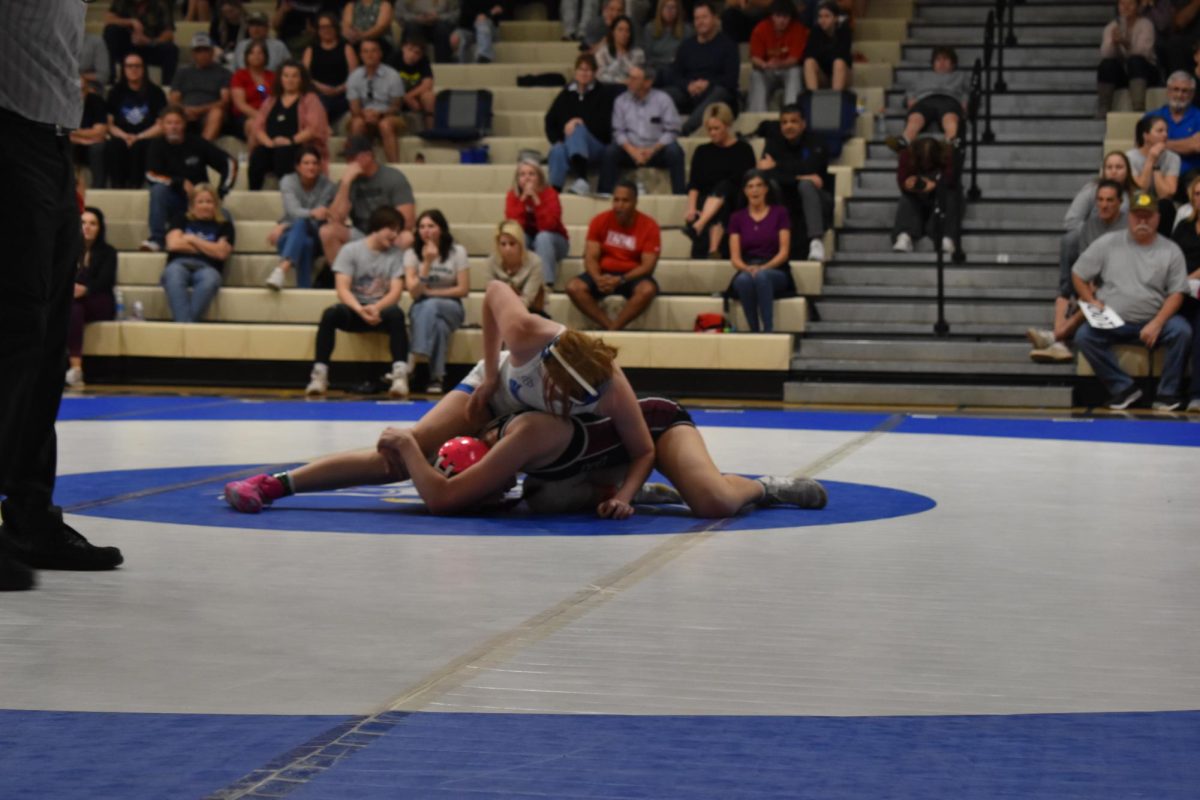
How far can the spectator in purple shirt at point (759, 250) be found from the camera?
1202 cm

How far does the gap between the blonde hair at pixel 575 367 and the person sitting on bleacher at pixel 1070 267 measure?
7.08 meters

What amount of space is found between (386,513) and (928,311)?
7.60 meters

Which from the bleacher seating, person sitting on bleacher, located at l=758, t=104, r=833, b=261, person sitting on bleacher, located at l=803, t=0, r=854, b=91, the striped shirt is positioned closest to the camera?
the striped shirt

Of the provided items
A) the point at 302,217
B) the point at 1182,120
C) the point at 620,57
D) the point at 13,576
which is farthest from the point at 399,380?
the point at 13,576

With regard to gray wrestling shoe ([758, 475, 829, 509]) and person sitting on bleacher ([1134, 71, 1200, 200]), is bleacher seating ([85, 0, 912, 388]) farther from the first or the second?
gray wrestling shoe ([758, 475, 829, 509])

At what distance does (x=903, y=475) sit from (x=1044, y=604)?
2.89 metres

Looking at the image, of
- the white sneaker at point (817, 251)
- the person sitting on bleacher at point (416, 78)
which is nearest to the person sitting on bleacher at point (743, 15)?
the person sitting on bleacher at point (416, 78)

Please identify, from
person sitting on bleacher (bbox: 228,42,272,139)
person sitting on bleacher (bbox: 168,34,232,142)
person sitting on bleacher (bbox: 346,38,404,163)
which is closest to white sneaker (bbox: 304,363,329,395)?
person sitting on bleacher (bbox: 346,38,404,163)

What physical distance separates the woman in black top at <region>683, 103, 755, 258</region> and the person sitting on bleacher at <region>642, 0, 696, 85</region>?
2140 mm

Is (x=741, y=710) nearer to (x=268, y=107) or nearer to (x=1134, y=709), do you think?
(x=1134, y=709)

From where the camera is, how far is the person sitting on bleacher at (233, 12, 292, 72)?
15203 mm

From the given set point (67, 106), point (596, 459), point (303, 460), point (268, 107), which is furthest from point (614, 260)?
point (67, 106)

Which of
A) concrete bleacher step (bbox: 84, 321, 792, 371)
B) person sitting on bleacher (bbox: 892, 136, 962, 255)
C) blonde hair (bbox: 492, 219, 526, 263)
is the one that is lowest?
concrete bleacher step (bbox: 84, 321, 792, 371)

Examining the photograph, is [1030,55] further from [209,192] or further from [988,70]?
[209,192]
